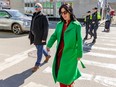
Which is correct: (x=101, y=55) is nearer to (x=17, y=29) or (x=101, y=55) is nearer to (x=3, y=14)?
(x=17, y=29)

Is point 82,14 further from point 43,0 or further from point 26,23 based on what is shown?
point 26,23

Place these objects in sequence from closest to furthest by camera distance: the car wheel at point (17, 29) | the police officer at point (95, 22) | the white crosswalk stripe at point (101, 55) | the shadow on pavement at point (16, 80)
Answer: the shadow on pavement at point (16, 80)
the white crosswalk stripe at point (101, 55)
the police officer at point (95, 22)
the car wheel at point (17, 29)

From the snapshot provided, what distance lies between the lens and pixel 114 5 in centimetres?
5312

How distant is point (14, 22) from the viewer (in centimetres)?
1221

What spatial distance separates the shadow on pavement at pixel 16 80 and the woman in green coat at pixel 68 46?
1.74 metres

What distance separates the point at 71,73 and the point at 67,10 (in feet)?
3.46

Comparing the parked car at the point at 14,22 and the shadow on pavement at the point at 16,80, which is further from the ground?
the parked car at the point at 14,22

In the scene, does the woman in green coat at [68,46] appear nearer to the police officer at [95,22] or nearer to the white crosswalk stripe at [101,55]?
the white crosswalk stripe at [101,55]

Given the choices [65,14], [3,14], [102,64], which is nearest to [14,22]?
[3,14]

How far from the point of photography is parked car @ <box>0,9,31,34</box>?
39.2 ft

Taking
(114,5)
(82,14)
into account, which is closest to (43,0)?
(82,14)

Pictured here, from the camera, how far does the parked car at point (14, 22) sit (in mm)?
11938

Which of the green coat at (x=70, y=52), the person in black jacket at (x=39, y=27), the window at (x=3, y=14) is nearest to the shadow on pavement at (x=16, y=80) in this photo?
the person in black jacket at (x=39, y=27)

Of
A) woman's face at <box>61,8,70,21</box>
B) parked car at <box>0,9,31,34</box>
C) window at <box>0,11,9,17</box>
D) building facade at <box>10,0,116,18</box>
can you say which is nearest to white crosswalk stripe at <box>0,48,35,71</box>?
woman's face at <box>61,8,70,21</box>
